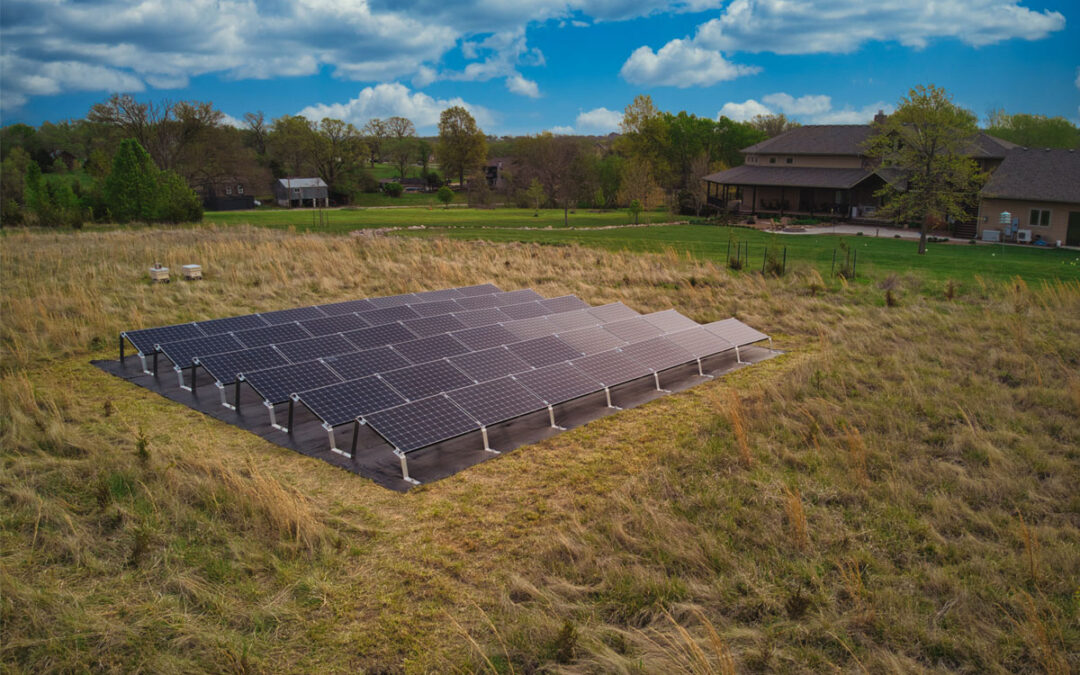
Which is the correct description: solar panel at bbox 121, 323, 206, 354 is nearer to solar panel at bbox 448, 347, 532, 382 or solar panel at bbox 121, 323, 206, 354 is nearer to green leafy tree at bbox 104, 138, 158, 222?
solar panel at bbox 448, 347, 532, 382

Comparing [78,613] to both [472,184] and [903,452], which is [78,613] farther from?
[472,184]

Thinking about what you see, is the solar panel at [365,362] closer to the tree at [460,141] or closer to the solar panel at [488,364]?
the solar panel at [488,364]

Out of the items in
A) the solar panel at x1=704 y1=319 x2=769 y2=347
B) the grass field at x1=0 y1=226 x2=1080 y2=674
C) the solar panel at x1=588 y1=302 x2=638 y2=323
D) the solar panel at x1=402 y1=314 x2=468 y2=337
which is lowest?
the grass field at x1=0 y1=226 x2=1080 y2=674

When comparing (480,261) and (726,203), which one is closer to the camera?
(480,261)

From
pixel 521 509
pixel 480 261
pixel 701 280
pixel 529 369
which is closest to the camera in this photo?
pixel 521 509

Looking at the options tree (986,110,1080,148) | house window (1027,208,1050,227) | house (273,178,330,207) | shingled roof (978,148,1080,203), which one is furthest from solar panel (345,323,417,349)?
tree (986,110,1080,148)

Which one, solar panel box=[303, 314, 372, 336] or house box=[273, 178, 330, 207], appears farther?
house box=[273, 178, 330, 207]

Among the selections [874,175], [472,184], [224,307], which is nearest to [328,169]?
[472,184]
